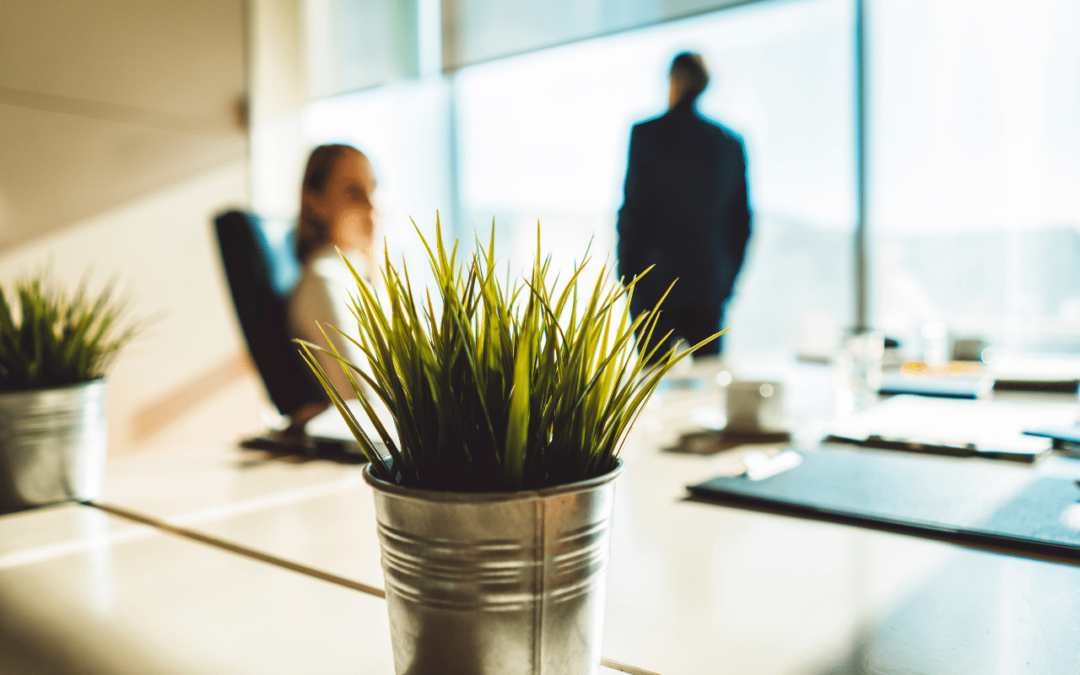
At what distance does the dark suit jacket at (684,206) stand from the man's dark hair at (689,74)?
0.06 m

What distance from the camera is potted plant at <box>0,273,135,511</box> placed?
0.86m

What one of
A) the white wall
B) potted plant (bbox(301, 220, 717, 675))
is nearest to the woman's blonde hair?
the white wall

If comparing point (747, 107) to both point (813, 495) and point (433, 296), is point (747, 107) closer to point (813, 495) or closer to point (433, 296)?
point (813, 495)

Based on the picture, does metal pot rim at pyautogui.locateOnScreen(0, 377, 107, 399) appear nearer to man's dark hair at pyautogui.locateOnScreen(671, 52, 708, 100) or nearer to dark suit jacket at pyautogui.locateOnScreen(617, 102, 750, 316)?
dark suit jacket at pyautogui.locateOnScreen(617, 102, 750, 316)

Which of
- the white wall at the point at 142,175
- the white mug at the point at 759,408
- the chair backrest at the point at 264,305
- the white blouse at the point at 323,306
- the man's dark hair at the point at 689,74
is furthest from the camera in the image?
the man's dark hair at the point at 689,74

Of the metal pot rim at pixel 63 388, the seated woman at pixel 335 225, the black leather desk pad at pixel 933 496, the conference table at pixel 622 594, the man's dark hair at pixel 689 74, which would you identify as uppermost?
the man's dark hair at pixel 689 74

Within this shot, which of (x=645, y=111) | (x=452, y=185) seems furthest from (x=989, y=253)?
(x=452, y=185)

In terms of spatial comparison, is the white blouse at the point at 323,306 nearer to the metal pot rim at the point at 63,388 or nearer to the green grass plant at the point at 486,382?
the metal pot rim at the point at 63,388

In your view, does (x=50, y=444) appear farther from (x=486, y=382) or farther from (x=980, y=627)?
(x=980, y=627)

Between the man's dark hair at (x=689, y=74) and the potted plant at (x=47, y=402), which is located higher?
the man's dark hair at (x=689, y=74)

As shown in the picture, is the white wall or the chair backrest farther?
the white wall

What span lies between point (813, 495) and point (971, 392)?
2.84 ft

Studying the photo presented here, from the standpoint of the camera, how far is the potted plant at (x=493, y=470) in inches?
15.3

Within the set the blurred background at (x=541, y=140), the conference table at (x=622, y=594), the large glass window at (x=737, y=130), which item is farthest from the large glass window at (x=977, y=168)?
the conference table at (x=622, y=594)
